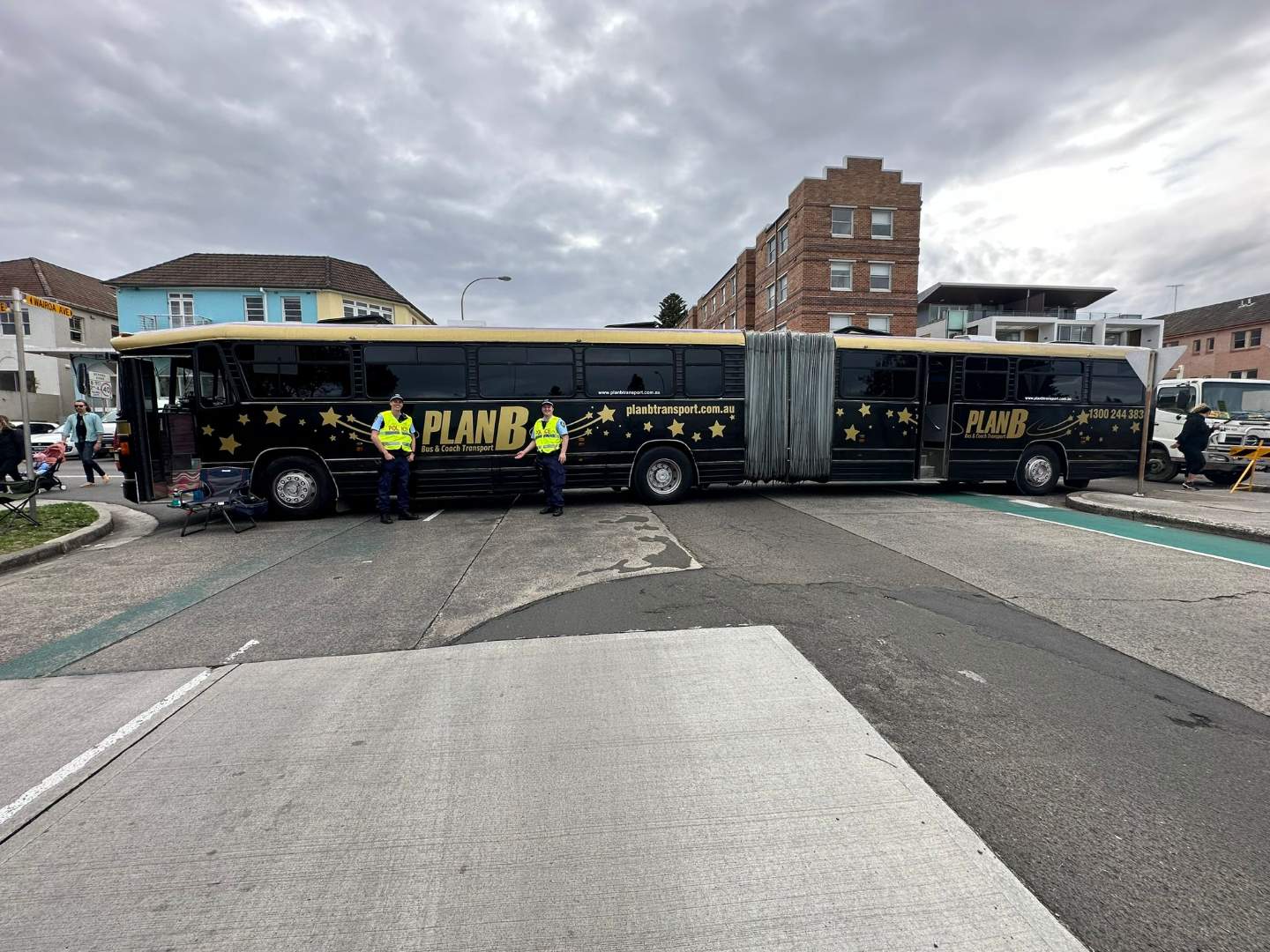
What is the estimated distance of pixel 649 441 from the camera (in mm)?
10406

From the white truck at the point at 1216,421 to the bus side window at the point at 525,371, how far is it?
549 inches

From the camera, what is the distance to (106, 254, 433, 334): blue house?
3481 centimetres

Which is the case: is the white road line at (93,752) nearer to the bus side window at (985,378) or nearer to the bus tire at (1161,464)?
the bus side window at (985,378)

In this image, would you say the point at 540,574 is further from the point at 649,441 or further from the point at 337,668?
the point at 649,441

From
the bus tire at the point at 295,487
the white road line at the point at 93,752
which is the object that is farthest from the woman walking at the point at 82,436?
the white road line at the point at 93,752

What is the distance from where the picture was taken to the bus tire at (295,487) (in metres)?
9.30

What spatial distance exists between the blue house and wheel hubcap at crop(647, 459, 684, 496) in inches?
1225

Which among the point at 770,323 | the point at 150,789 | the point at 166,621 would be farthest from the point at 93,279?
the point at 150,789

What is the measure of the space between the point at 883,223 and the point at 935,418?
2849 centimetres

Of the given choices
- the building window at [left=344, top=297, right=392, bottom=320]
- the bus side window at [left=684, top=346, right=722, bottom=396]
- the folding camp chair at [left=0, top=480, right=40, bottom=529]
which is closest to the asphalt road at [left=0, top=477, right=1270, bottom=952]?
the folding camp chair at [left=0, top=480, right=40, bottom=529]

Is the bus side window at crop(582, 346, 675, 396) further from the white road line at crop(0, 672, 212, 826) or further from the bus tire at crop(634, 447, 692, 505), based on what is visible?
the white road line at crop(0, 672, 212, 826)

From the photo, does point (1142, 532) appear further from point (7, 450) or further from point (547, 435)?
point (7, 450)

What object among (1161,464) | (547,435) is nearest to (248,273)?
(547,435)

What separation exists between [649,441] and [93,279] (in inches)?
2104
